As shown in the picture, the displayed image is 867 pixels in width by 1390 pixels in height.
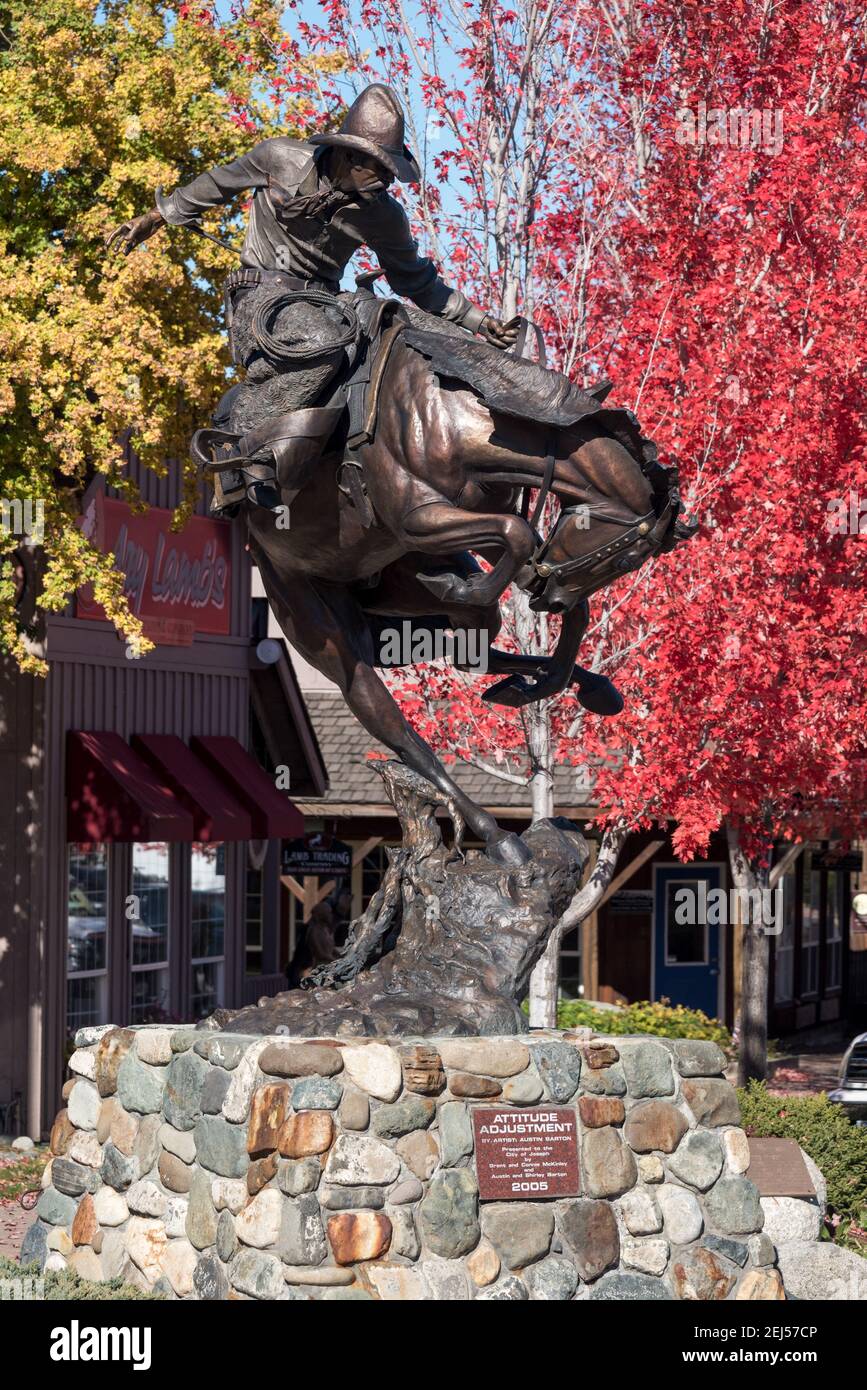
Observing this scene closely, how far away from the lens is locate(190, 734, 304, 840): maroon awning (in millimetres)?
19344

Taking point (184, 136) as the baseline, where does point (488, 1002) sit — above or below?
below

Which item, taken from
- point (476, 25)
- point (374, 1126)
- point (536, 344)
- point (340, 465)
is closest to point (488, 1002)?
point (374, 1126)

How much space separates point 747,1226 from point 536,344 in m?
3.81

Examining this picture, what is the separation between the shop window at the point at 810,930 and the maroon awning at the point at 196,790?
11688 mm

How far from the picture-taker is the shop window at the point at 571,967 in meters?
24.7

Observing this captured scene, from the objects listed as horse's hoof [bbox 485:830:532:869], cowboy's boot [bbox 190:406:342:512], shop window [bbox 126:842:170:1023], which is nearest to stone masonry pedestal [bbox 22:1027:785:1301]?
horse's hoof [bbox 485:830:532:869]

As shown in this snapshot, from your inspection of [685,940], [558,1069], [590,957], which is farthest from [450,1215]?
[685,940]

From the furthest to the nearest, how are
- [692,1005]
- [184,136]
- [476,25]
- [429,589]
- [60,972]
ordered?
[692,1005]
[60,972]
[184,136]
[476,25]
[429,589]

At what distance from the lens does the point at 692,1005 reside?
2497cm

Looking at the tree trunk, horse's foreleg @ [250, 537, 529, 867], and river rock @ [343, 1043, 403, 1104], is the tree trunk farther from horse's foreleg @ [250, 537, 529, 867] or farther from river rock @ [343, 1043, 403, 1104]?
river rock @ [343, 1043, 403, 1104]

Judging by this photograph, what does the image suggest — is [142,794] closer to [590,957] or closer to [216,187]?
[590,957]

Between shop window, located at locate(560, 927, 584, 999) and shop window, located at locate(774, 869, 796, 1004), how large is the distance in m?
3.17
